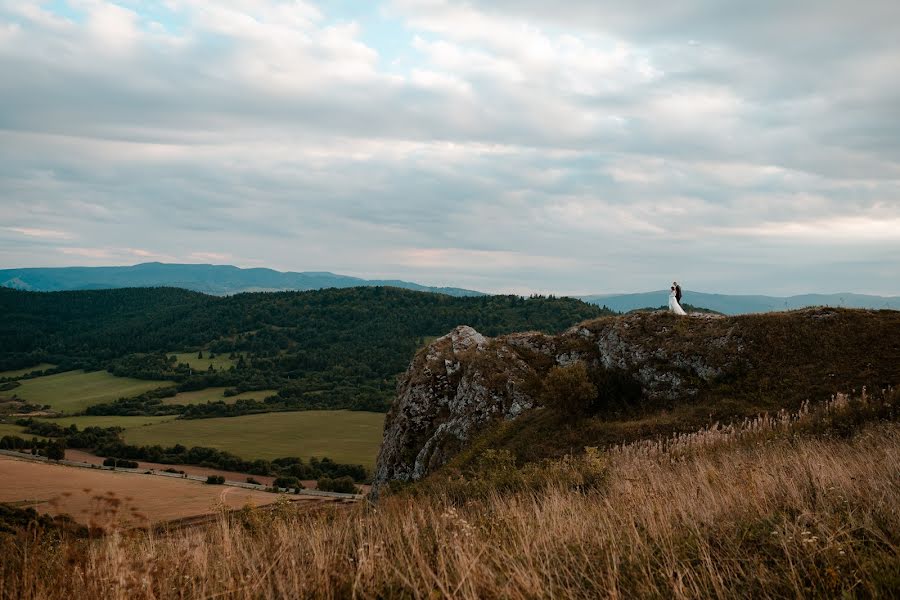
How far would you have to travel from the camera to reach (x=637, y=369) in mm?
23781

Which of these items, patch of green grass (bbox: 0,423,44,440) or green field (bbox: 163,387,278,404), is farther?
green field (bbox: 163,387,278,404)

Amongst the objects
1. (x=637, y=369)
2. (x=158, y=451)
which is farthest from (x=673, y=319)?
(x=158, y=451)

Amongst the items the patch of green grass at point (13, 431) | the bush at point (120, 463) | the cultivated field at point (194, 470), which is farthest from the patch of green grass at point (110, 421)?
the bush at point (120, 463)

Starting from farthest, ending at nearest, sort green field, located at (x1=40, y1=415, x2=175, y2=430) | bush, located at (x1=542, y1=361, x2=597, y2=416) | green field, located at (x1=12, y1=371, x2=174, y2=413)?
1. green field, located at (x1=12, y1=371, x2=174, y2=413)
2. green field, located at (x1=40, y1=415, x2=175, y2=430)
3. bush, located at (x1=542, y1=361, x2=597, y2=416)

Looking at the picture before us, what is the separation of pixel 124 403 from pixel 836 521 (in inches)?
7112

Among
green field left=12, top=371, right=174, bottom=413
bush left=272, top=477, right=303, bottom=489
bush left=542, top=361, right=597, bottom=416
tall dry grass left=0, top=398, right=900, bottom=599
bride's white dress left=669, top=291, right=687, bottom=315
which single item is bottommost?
green field left=12, top=371, right=174, bottom=413

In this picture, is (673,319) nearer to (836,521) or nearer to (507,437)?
(507,437)

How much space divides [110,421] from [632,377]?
145 m

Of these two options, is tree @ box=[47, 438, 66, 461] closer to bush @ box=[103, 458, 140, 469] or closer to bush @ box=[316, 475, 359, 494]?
bush @ box=[103, 458, 140, 469]

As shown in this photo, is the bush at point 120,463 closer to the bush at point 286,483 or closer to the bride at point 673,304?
the bush at point 286,483

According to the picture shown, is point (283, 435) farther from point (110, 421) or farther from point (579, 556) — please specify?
point (579, 556)

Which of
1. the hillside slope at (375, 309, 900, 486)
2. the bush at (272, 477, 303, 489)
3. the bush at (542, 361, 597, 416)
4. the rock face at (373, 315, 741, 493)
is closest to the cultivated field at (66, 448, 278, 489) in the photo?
the bush at (272, 477, 303, 489)

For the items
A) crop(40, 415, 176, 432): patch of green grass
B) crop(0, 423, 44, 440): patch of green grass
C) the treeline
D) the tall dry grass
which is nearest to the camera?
the tall dry grass

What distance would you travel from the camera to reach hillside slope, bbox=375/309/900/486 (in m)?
19.3
